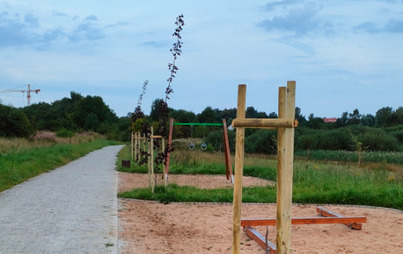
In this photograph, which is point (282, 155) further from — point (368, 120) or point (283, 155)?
point (368, 120)

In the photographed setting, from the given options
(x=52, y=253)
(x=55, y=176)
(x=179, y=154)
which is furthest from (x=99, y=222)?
(x=179, y=154)

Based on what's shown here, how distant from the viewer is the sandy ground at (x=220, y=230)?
6.25 meters

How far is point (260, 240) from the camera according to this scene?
6.26m

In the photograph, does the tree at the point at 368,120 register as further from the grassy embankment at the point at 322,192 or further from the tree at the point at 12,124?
the grassy embankment at the point at 322,192

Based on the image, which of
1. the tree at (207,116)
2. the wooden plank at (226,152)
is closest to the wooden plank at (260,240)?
the wooden plank at (226,152)

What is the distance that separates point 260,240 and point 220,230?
1205 millimetres

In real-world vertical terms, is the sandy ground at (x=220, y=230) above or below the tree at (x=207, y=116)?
below

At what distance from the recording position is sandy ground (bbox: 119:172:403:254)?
6.25m

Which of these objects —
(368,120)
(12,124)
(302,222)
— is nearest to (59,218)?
(302,222)

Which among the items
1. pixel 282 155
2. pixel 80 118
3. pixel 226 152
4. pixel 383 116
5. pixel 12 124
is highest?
pixel 383 116

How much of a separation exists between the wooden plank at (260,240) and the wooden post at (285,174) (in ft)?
4.20

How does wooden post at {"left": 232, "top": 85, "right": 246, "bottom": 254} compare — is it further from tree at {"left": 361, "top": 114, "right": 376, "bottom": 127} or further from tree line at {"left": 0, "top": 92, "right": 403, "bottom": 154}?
tree at {"left": 361, "top": 114, "right": 376, "bottom": 127}

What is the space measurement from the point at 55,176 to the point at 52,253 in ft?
32.1

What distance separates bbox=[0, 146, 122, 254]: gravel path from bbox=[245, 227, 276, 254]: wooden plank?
1.97 metres
